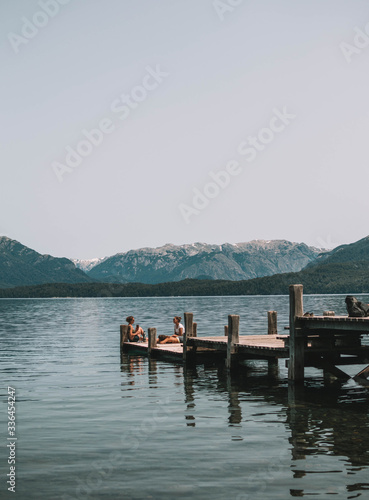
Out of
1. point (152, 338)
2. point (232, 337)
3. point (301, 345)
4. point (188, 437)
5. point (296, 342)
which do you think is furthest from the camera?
point (152, 338)

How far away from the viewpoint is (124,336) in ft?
132

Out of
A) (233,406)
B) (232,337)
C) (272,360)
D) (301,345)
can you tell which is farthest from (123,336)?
(233,406)

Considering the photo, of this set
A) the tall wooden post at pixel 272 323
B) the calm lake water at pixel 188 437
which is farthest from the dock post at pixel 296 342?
the tall wooden post at pixel 272 323

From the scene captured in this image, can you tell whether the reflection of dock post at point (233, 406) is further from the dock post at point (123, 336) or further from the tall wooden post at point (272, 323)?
the dock post at point (123, 336)

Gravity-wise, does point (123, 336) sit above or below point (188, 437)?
above

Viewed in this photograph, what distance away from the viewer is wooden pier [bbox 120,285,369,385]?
23156 millimetres

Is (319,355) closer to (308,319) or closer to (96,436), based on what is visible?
(308,319)

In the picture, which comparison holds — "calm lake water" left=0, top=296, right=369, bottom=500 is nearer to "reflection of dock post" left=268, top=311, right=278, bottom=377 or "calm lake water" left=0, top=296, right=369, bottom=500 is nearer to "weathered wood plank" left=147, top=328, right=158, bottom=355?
"reflection of dock post" left=268, top=311, right=278, bottom=377

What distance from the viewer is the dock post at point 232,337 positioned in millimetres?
27500

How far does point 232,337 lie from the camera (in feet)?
91.2

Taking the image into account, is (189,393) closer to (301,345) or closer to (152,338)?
(301,345)

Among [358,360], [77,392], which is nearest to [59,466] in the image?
[77,392]

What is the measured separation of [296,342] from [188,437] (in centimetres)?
830

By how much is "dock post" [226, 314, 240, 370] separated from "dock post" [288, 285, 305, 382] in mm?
3901
